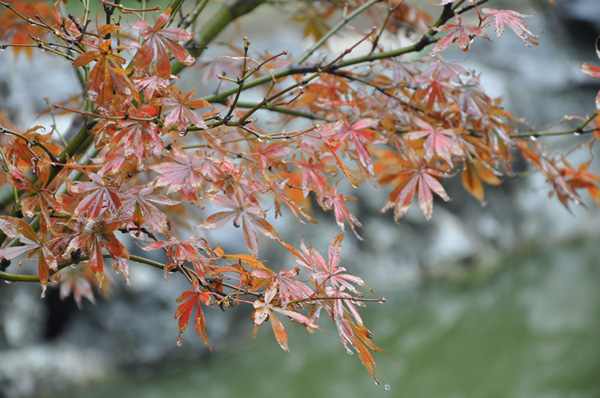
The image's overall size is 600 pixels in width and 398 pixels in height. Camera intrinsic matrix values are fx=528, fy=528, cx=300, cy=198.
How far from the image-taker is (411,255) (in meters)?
3.46

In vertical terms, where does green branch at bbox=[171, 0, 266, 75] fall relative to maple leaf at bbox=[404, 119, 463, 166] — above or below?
above

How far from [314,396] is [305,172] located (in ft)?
6.41

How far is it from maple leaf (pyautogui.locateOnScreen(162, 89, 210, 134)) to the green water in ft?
6.95

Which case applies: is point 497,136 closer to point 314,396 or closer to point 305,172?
point 305,172

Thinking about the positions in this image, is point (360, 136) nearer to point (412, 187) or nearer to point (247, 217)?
point (412, 187)

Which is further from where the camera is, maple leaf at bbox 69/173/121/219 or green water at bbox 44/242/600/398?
green water at bbox 44/242/600/398

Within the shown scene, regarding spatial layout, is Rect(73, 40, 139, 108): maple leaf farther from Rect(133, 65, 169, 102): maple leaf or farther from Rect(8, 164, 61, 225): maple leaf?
Rect(8, 164, 61, 225): maple leaf

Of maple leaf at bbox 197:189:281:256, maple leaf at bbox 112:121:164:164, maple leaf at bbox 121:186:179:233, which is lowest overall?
maple leaf at bbox 121:186:179:233

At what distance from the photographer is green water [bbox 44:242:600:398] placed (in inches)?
102

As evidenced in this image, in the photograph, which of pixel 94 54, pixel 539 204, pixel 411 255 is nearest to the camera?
pixel 94 54

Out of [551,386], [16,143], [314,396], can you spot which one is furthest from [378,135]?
[551,386]

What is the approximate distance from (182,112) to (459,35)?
1.40 ft

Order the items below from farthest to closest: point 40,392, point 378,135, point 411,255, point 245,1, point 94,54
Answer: point 411,255
point 40,392
point 245,1
point 378,135
point 94,54

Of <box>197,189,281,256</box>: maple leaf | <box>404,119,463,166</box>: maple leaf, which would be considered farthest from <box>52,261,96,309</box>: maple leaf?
<box>404,119,463,166</box>: maple leaf
